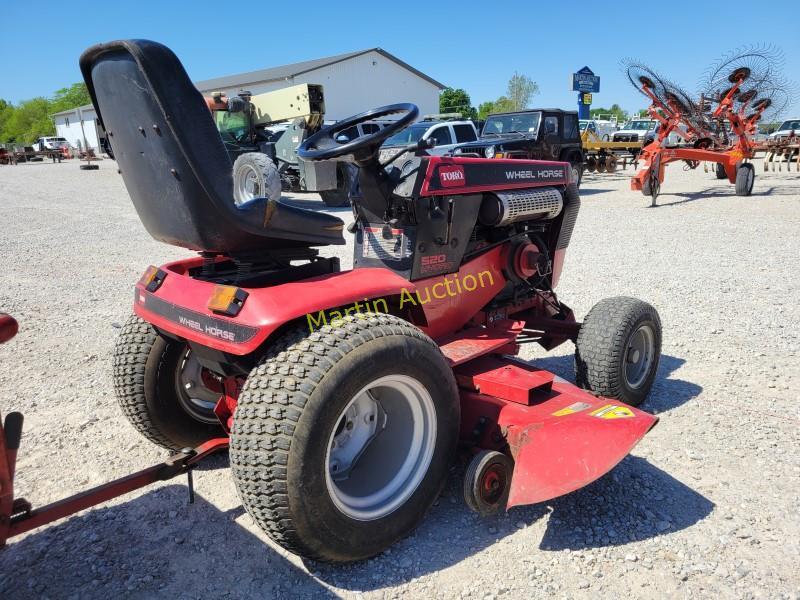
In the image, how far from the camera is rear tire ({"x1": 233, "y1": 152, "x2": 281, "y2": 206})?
6.97 feet

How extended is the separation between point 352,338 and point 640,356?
2334mm

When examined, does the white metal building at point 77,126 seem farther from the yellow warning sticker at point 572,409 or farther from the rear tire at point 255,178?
the yellow warning sticker at point 572,409

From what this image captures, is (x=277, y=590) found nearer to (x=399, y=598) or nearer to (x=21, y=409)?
(x=399, y=598)

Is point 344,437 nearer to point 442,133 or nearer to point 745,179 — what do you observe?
point 442,133

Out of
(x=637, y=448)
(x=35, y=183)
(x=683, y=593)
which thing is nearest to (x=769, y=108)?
(x=637, y=448)

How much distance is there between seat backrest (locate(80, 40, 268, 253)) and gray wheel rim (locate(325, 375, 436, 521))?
33.4 inches

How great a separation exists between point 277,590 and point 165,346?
122 centimetres

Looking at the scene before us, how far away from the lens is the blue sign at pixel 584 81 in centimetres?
2336

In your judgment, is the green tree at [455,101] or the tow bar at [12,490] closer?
the tow bar at [12,490]

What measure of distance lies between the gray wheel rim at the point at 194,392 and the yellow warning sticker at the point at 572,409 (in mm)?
1681

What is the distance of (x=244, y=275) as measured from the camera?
97.3 inches

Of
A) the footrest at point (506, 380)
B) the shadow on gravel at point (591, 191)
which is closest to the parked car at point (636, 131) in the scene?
the shadow on gravel at point (591, 191)

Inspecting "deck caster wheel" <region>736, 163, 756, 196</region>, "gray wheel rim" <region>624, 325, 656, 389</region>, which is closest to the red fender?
"gray wheel rim" <region>624, 325, 656, 389</region>

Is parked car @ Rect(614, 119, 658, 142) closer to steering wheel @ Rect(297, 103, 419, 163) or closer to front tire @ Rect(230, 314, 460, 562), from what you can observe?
steering wheel @ Rect(297, 103, 419, 163)
